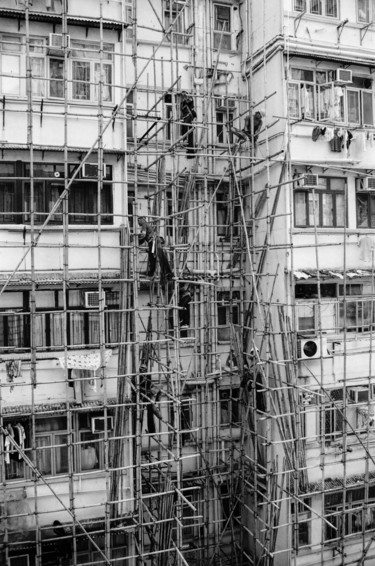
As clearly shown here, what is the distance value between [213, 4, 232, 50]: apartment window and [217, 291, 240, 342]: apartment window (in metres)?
5.20

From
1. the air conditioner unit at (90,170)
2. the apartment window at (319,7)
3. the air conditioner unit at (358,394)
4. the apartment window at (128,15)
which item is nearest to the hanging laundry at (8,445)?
the air conditioner unit at (90,170)

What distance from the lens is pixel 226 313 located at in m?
11.6

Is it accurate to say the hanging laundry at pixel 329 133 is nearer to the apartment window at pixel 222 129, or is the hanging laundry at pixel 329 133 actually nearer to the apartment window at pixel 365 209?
the apartment window at pixel 365 209

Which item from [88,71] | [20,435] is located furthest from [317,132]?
[20,435]

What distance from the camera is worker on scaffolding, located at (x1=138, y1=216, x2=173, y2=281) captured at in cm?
900

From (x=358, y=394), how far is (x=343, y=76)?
621 cm

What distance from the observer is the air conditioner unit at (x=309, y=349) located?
10.2 meters

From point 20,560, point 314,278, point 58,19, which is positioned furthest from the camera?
point 314,278

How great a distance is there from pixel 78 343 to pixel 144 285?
167cm

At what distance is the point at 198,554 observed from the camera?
11125 millimetres

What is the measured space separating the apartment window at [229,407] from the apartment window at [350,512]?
2.30 m

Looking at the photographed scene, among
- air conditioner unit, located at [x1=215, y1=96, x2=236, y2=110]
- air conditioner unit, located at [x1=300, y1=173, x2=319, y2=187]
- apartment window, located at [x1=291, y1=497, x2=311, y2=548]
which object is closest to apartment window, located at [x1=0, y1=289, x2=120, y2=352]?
air conditioner unit, located at [x1=300, y1=173, x2=319, y2=187]

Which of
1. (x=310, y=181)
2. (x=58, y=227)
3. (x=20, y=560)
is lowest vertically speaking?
(x=20, y=560)

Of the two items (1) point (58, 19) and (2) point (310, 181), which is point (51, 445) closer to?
(2) point (310, 181)
